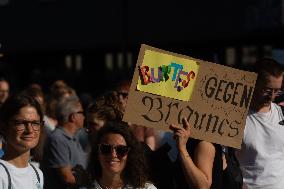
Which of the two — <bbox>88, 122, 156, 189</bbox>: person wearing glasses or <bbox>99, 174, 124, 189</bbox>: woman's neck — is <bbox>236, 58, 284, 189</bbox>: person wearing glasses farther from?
<bbox>99, 174, 124, 189</bbox>: woman's neck

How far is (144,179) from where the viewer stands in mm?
4816

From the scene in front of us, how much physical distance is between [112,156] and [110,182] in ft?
0.47

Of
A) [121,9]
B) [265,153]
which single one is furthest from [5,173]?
[121,9]

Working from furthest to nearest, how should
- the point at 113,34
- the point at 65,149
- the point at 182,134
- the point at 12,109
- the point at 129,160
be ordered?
the point at 113,34
the point at 65,149
the point at 182,134
the point at 129,160
the point at 12,109

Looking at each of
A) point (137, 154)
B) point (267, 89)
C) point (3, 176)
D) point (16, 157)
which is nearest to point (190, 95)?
point (137, 154)

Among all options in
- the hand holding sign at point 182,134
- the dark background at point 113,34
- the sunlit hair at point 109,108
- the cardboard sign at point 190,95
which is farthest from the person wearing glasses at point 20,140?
the dark background at point 113,34

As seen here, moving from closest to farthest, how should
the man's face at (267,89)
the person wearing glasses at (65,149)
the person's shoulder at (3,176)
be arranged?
the person's shoulder at (3,176), the man's face at (267,89), the person wearing glasses at (65,149)

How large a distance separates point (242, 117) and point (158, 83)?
1.88ft

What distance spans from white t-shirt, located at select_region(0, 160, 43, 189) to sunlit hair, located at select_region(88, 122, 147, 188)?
0.35m

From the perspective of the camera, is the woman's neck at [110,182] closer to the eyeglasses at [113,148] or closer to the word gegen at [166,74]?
the eyeglasses at [113,148]

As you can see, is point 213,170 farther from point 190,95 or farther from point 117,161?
point 117,161

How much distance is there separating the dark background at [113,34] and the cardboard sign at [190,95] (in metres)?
18.3

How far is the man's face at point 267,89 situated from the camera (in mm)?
6074

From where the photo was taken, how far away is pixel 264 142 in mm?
6121
